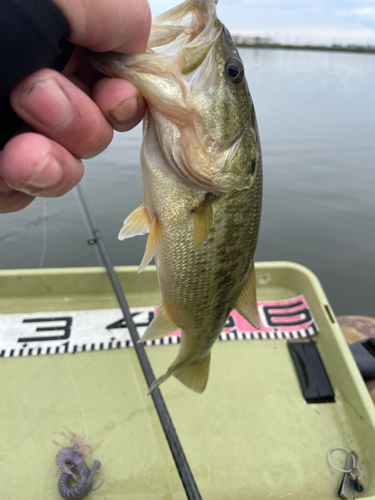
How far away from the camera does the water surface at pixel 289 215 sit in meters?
5.12

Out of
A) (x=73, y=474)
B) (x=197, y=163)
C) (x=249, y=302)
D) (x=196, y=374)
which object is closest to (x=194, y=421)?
(x=196, y=374)

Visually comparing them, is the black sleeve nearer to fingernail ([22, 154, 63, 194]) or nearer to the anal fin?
fingernail ([22, 154, 63, 194])

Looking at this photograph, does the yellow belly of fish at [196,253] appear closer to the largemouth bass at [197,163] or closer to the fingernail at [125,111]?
the largemouth bass at [197,163]

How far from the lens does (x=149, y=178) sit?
1292 millimetres

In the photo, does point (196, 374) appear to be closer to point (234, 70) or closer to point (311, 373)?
point (311, 373)

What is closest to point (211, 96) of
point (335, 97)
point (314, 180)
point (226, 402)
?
point (226, 402)

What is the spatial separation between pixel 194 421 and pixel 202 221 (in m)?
1.69

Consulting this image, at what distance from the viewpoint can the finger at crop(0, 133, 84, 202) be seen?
0.85 meters

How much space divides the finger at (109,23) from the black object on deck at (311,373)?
2.53 metres

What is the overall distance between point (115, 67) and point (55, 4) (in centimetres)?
26

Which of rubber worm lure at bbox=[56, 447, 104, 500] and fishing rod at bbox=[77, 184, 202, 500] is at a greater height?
fishing rod at bbox=[77, 184, 202, 500]

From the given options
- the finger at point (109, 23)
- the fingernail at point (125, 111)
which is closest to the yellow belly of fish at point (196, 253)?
the fingernail at point (125, 111)

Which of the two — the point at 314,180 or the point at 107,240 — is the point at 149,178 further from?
the point at 314,180

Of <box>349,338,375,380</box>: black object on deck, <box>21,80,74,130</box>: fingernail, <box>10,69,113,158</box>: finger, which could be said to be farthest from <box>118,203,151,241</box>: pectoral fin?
<box>349,338,375,380</box>: black object on deck
